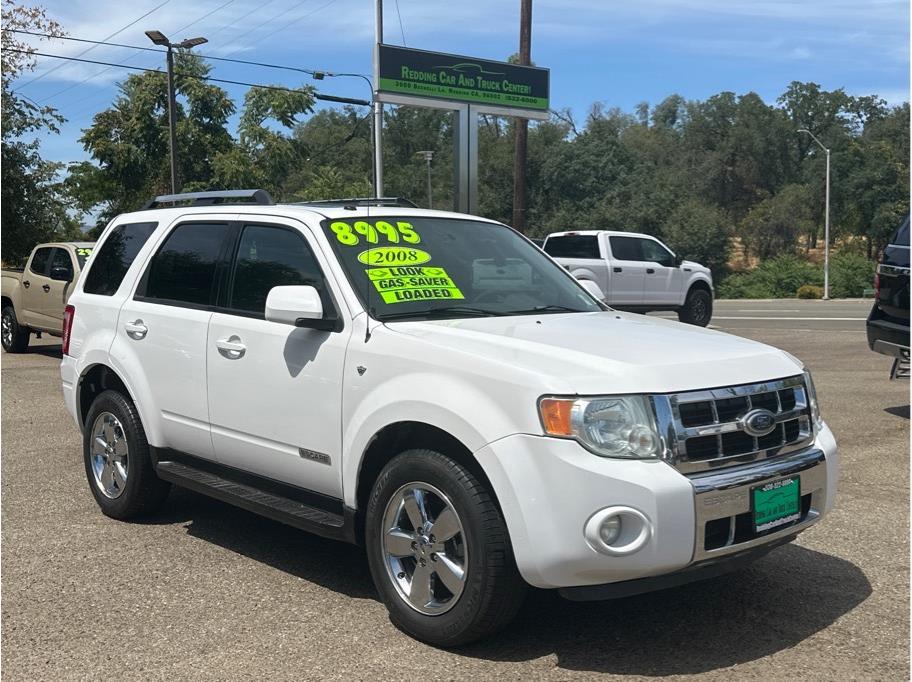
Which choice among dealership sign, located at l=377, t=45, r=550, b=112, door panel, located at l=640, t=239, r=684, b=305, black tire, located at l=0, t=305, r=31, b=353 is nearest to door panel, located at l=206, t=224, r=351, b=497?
black tire, located at l=0, t=305, r=31, b=353

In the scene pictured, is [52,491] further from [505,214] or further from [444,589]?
[505,214]

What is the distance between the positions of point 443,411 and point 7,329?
14717 mm

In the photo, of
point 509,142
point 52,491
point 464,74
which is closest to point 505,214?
point 509,142

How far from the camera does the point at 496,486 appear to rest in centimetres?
370

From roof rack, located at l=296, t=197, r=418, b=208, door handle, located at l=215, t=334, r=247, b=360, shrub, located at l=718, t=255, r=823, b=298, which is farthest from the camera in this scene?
shrub, located at l=718, t=255, r=823, b=298

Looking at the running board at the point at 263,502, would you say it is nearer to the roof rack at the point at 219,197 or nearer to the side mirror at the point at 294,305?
the side mirror at the point at 294,305

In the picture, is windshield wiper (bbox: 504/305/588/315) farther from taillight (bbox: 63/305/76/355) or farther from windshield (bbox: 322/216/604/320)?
taillight (bbox: 63/305/76/355)

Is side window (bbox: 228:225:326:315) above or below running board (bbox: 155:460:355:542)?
above

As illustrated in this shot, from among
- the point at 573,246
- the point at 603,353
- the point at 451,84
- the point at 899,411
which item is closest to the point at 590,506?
the point at 603,353

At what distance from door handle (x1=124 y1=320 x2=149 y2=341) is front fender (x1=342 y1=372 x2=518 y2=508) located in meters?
1.86

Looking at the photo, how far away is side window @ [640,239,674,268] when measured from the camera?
68.7 ft

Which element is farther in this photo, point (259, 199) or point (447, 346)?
point (259, 199)

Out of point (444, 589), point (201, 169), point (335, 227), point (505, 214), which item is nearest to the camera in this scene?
point (444, 589)

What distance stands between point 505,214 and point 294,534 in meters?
67.3
